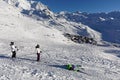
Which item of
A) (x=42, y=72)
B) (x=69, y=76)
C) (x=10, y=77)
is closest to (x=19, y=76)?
(x=10, y=77)

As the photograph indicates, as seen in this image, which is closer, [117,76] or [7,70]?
[7,70]

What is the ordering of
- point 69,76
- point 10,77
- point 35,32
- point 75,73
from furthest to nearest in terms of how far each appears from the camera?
point 35,32 → point 75,73 → point 69,76 → point 10,77

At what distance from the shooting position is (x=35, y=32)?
260 ft

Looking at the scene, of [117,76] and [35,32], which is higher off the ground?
[35,32]

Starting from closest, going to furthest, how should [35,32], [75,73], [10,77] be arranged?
1. [10,77]
2. [75,73]
3. [35,32]

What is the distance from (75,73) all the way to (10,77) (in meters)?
5.82

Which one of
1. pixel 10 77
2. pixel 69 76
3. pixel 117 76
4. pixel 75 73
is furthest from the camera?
pixel 117 76

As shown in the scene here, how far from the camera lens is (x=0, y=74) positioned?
772 inches

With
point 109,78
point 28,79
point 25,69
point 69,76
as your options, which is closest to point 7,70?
point 25,69

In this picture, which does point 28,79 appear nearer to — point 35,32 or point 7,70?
point 7,70

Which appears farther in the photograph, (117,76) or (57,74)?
(117,76)

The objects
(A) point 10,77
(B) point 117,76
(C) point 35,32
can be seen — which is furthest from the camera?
(C) point 35,32

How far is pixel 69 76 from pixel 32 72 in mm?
2868

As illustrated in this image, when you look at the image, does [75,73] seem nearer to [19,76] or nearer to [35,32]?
[19,76]
